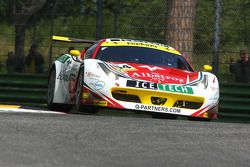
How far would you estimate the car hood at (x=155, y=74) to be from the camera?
11258mm

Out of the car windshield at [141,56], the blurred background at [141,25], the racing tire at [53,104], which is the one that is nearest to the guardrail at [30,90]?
the blurred background at [141,25]

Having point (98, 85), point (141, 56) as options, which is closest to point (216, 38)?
point (141, 56)

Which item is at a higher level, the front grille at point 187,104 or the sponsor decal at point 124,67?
the sponsor decal at point 124,67

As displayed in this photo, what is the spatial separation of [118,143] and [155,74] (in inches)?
154

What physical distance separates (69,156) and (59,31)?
8.93 meters

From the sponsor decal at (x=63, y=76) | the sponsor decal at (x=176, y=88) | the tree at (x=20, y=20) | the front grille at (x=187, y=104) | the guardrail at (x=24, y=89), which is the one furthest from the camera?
the tree at (x=20, y=20)

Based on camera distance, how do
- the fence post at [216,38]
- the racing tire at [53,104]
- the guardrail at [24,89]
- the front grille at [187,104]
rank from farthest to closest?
the guardrail at [24,89] → the fence post at [216,38] → the racing tire at [53,104] → the front grille at [187,104]

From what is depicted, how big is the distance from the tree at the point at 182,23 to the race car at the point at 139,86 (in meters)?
2.32

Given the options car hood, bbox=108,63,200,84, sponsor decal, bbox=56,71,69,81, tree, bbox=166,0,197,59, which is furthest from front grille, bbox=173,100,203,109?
tree, bbox=166,0,197,59

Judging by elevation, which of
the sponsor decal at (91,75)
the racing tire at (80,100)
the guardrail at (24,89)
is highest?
the sponsor decal at (91,75)

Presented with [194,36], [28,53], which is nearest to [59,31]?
[28,53]

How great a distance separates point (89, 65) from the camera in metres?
11.4

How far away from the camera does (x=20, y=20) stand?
15578 millimetres

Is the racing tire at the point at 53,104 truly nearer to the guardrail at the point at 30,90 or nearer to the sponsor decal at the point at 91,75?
the guardrail at the point at 30,90
